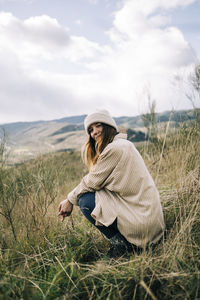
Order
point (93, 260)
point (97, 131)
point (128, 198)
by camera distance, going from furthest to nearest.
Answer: point (97, 131) < point (93, 260) < point (128, 198)

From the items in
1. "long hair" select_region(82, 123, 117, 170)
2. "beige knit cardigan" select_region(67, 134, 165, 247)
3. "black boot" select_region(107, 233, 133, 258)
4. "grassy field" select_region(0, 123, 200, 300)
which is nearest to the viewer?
"grassy field" select_region(0, 123, 200, 300)

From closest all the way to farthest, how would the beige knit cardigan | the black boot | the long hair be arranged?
the beige knit cardigan → the black boot → the long hair

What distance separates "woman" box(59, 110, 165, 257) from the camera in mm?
1859

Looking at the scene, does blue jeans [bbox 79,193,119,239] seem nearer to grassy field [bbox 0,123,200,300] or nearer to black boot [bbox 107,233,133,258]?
black boot [bbox 107,233,133,258]

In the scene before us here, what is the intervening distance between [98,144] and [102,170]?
1.06 feet

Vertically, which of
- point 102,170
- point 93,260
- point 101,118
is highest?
point 101,118

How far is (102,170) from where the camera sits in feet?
6.51

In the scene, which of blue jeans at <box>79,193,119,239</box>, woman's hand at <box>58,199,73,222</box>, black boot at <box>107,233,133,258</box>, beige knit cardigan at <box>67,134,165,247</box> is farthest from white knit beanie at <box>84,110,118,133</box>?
black boot at <box>107,233,133,258</box>

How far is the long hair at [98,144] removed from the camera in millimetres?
2178

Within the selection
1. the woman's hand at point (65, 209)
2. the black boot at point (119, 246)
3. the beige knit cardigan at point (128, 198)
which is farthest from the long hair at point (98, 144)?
the black boot at point (119, 246)

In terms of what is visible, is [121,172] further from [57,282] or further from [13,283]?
[13,283]

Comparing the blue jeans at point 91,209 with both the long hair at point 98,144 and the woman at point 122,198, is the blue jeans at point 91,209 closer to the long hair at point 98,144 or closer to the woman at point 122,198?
the woman at point 122,198

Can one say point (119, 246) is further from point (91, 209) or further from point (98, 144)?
point (98, 144)

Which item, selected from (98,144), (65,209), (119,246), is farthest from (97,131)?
(119,246)
